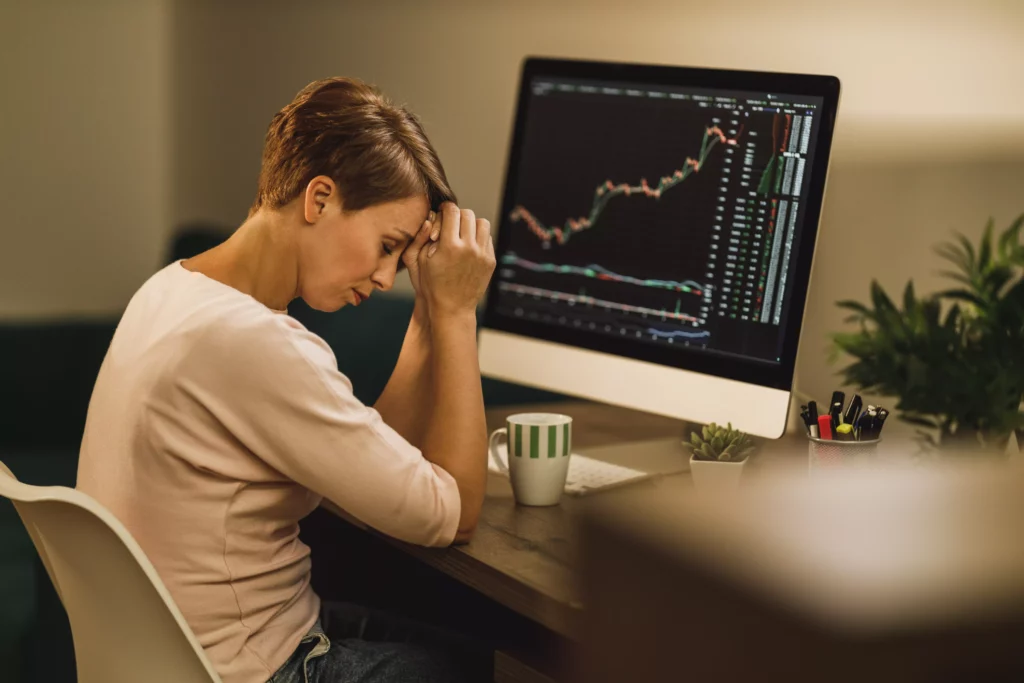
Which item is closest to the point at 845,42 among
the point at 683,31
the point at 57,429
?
the point at 683,31

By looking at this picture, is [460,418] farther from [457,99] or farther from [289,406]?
[457,99]

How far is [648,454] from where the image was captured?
1465 millimetres

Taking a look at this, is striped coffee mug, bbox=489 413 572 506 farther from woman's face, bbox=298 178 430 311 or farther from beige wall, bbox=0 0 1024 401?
beige wall, bbox=0 0 1024 401

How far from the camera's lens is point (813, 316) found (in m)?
1.83

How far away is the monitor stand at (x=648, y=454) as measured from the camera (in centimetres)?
140

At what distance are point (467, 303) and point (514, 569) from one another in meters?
0.33

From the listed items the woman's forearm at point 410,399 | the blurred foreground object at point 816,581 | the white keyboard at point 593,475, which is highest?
the blurred foreground object at point 816,581

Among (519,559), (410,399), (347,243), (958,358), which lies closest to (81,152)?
(410,399)

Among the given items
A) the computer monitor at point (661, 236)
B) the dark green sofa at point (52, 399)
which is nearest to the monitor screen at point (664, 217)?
the computer monitor at point (661, 236)

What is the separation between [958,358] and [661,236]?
0.43 meters

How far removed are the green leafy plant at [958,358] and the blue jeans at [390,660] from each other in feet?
1.80

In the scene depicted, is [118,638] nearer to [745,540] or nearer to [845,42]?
[745,540]

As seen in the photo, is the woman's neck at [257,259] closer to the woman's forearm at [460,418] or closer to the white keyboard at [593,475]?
the woman's forearm at [460,418]

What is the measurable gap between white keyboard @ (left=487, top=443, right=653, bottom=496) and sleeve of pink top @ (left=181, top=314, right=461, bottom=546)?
270 mm
